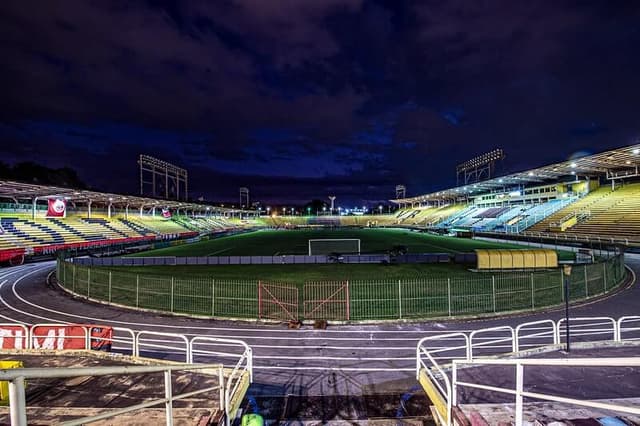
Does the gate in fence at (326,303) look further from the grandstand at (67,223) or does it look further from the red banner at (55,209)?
the red banner at (55,209)

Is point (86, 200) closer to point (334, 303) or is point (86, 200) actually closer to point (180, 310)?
point (180, 310)

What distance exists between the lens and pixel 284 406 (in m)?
8.01

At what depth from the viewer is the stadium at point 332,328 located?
6363 mm

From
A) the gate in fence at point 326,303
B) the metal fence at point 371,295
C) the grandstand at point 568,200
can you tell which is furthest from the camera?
the grandstand at point 568,200

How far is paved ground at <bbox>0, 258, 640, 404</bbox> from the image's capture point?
9336 mm

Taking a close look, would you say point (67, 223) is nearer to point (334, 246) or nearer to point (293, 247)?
point (293, 247)

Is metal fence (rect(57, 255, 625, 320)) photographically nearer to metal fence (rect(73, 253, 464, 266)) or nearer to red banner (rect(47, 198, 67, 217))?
metal fence (rect(73, 253, 464, 266))

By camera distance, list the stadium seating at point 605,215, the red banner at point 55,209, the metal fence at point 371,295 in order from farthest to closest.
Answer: the red banner at point 55,209
the stadium seating at point 605,215
the metal fence at point 371,295

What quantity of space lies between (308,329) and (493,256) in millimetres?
18563

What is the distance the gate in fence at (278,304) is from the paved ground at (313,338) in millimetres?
1043

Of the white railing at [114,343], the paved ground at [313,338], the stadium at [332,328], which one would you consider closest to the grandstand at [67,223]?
the stadium at [332,328]

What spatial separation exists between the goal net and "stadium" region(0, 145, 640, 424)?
238 millimetres

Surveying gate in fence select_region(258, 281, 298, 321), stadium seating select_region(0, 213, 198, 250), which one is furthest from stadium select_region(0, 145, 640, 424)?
stadium seating select_region(0, 213, 198, 250)

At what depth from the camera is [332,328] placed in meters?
14.1
